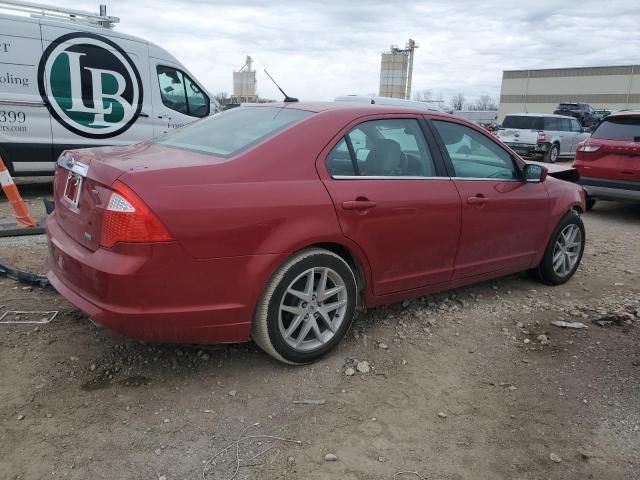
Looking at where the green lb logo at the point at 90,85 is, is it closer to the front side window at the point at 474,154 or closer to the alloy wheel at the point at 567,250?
the front side window at the point at 474,154

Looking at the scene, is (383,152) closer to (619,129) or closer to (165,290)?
(165,290)

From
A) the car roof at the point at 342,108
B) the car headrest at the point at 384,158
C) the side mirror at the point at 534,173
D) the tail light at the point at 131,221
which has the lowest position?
the tail light at the point at 131,221

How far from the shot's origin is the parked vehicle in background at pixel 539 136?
703 inches

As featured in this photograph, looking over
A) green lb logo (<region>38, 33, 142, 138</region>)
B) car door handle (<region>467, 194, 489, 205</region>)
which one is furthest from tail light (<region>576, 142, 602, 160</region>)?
green lb logo (<region>38, 33, 142, 138</region>)

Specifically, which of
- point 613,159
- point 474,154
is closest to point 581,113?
point 613,159

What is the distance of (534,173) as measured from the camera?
4.46m

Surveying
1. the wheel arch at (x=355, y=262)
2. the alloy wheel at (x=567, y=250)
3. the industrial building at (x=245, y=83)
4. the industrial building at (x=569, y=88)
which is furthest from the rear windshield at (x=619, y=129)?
the industrial building at (x=569, y=88)

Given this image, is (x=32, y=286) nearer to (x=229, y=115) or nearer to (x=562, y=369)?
(x=229, y=115)

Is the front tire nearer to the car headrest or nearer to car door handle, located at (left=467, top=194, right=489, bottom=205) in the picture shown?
the car headrest

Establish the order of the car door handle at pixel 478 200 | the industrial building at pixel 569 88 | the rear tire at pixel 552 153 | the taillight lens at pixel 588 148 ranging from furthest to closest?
the industrial building at pixel 569 88, the rear tire at pixel 552 153, the taillight lens at pixel 588 148, the car door handle at pixel 478 200

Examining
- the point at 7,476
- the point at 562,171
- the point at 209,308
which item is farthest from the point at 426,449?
the point at 562,171

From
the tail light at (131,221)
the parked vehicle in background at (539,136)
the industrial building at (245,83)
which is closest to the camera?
the tail light at (131,221)

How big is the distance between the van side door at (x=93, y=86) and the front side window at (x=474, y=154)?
625 cm

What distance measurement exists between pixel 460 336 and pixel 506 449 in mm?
1270
